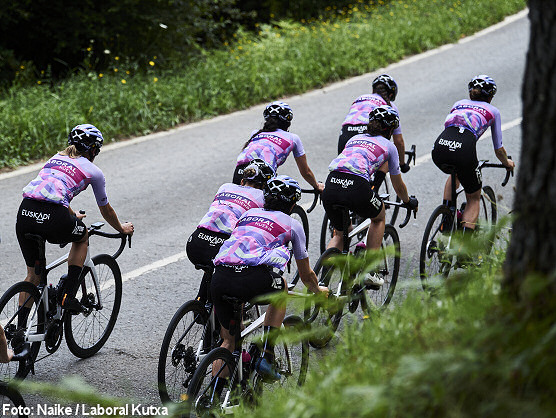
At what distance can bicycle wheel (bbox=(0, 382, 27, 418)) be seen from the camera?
504cm

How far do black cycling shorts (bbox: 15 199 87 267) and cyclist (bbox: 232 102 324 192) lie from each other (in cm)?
224

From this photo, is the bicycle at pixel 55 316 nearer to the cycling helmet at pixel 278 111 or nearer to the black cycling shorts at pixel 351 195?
the black cycling shorts at pixel 351 195

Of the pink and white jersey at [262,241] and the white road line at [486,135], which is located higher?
the pink and white jersey at [262,241]

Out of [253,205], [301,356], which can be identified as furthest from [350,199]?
[301,356]

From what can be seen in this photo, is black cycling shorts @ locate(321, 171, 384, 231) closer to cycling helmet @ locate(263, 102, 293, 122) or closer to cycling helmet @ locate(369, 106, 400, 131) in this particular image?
cycling helmet @ locate(369, 106, 400, 131)

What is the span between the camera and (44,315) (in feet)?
22.0

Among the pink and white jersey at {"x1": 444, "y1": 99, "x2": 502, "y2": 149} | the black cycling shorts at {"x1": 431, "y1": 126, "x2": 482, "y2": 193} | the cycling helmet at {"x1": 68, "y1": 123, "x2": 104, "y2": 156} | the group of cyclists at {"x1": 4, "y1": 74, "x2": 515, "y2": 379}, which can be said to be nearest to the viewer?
the group of cyclists at {"x1": 4, "y1": 74, "x2": 515, "y2": 379}

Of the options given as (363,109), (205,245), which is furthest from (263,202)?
(363,109)

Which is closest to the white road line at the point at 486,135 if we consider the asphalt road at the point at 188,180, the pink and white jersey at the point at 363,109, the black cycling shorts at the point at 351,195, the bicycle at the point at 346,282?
the asphalt road at the point at 188,180

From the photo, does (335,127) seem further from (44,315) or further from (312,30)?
(44,315)

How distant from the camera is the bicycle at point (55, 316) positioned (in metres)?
6.40

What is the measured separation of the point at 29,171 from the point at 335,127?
5.73 metres

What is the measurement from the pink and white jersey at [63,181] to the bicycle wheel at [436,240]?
3591mm

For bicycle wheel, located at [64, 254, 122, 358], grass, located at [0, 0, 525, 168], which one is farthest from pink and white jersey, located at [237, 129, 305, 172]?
grass, located at [0, 0, 525, 168]
